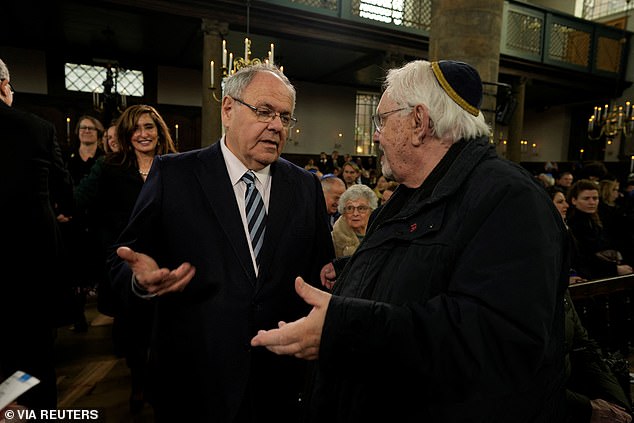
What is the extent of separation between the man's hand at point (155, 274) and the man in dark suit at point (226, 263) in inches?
4.7

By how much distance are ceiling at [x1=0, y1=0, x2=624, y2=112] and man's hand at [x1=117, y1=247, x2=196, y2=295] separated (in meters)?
8.38

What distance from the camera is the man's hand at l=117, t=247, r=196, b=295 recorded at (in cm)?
133

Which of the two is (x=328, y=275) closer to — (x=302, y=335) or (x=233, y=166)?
(x=233, y=166)

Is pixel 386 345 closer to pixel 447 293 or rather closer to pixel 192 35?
pixel 447 293

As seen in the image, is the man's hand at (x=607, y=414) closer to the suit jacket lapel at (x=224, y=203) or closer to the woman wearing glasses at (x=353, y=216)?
the suit jacket lapel at (x=224, y=203)

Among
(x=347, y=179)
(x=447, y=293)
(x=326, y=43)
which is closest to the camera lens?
(x=447, y=293)

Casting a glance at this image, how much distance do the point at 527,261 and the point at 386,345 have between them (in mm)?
400

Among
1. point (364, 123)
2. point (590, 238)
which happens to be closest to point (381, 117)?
point (590, 238)

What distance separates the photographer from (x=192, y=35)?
34.3ft

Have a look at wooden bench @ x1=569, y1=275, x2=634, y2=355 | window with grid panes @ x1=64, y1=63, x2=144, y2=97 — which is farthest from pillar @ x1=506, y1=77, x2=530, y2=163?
window with grid panes @ x1=64, y1=63, x2=144, y2=97

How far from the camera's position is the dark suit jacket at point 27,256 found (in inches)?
82.1

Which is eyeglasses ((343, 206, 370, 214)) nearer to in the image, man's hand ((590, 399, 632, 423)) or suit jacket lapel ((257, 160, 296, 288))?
suit jacket lapel ((257, 160, 296, 288))

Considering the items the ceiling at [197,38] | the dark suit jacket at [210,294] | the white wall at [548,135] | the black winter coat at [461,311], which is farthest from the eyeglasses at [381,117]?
the white wall at [548,135]

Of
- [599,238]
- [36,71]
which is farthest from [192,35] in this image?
[599,238]
